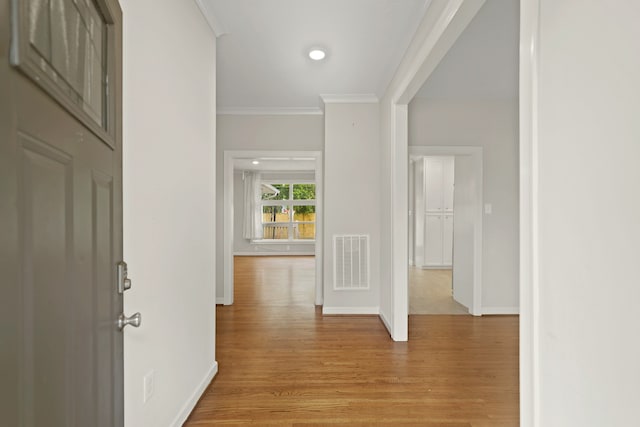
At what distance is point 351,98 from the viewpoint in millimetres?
3812

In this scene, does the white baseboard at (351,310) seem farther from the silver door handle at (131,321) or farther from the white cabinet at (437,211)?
the white cabinet at (437,211)

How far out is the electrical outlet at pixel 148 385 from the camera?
4.59 feet

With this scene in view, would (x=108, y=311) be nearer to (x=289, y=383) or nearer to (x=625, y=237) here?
(x=625, y=237)

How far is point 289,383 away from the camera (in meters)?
2.27

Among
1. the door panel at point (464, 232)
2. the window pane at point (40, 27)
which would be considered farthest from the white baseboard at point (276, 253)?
the window pane at point (40, 27)

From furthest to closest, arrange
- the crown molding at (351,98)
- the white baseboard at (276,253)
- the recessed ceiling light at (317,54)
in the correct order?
1. the white baseboard at (276,253)
2. the crown molding at (351,98)
3. the recessed ceiling light at (317,54)

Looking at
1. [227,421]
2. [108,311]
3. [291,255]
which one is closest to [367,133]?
[227,421]

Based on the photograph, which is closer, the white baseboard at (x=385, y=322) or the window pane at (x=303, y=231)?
the white baseboard at (x=385, y=322)

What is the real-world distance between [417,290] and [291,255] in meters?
4.89

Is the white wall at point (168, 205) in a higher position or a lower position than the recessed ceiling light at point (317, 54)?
lower

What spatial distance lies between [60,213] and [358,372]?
2.22 m

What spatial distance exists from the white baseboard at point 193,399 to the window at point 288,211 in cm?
746

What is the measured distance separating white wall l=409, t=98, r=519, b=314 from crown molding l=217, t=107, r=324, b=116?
4.06ft

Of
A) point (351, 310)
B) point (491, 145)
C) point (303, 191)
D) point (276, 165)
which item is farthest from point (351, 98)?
point (303, 191)
